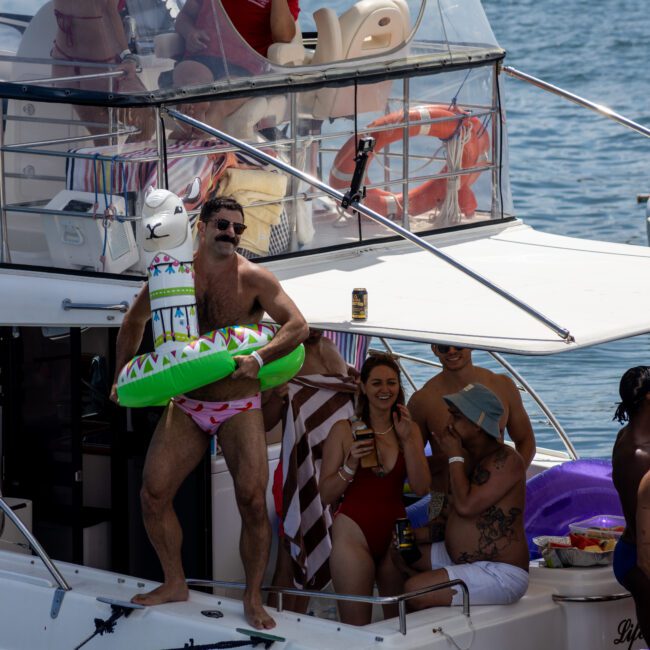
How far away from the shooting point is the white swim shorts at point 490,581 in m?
5.32

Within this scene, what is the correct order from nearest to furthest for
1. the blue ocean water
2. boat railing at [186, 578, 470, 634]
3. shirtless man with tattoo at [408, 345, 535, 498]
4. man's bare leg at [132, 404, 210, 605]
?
1. boat railing at [186, 578, 470, 634]
2. man's bare leg at [132, 404, 210, 605]
3. shirtless man with tattoo at [408, 345, 535, 498]
4. the blue ocean water

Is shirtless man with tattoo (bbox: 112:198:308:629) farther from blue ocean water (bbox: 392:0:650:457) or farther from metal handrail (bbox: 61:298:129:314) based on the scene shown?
blue ocean water (bbox: 392:0:650:457)

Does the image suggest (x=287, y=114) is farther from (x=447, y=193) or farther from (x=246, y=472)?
(x=246, y=472)

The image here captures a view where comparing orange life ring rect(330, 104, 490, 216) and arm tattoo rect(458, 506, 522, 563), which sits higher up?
orange life ring rect(330, 104, 490, 216)

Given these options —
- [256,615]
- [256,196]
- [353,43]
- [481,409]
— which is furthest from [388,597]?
[353,43]

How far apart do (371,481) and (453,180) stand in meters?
2.02

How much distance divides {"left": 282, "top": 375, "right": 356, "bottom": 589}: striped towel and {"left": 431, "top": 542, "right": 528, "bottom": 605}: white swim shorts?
2.90 feet

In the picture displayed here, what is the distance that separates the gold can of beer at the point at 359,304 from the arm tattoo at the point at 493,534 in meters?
0.89

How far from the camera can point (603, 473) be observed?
663 cm


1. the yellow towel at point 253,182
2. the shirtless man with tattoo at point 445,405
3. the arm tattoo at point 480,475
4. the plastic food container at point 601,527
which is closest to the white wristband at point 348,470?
the arm tattoo at point 480,475

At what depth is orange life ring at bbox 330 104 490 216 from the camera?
22.2ft

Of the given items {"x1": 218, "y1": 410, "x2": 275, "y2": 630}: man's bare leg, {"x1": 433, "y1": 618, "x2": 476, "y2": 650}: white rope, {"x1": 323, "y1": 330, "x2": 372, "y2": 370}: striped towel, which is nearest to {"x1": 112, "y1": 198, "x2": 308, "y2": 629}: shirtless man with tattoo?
{"x1": 218, "y1": 410, "x2": 275, "y2": 630}: man's bare leg

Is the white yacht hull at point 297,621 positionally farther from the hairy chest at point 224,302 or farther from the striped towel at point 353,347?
the striped towel at point 353,347

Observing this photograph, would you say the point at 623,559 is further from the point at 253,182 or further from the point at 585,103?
the point at 585,103
